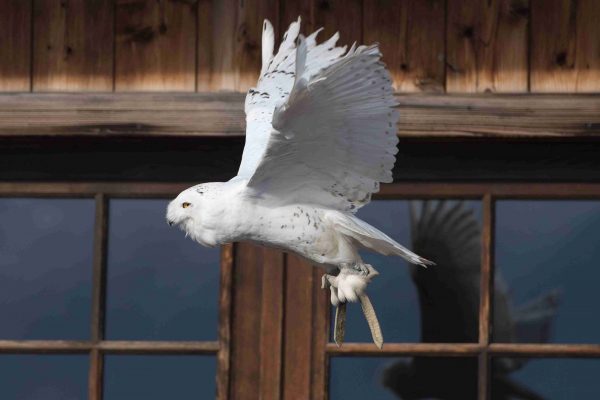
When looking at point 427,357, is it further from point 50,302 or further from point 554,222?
point 50,302

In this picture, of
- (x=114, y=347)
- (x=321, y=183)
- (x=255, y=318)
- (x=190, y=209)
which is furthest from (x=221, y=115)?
(x=190, y=209)

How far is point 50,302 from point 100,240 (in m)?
0.16

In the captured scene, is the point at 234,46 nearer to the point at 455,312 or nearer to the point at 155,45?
the point at 155,45

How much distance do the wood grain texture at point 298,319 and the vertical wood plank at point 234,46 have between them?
339 mm

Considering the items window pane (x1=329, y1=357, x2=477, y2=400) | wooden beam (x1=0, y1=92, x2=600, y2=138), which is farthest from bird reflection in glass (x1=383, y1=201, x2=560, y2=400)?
wooden beam (x1=0, y1=92, x2=600, y2=138)

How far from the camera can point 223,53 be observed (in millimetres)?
2820

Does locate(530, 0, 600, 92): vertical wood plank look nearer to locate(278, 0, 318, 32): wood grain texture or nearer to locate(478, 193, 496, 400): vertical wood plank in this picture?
locate(478, 193, 496, 400): vertical wood plank

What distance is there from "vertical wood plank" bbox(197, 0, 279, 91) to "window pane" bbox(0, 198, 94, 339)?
1.18 ft

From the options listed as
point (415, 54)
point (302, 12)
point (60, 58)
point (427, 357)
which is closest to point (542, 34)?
Result: point (415, 54)

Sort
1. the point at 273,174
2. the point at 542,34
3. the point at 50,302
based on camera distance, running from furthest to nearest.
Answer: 1. the point at 50,302
2. the point at 542,34
3. the point at 273,174

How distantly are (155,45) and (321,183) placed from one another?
873 millimetres

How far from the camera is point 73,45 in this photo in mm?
2859

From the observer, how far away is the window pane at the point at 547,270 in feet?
9.32

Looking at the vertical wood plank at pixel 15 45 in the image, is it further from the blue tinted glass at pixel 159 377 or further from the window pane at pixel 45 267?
the blue tinted glass at pixel 159 377
